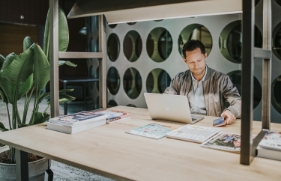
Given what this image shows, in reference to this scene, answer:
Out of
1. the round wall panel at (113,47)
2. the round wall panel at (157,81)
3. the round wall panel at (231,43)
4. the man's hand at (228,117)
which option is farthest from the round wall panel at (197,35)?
the man's hand at (228,117)

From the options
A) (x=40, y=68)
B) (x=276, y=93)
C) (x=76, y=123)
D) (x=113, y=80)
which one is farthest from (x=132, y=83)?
(x=76, y=123)

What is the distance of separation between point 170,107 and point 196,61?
0.82m

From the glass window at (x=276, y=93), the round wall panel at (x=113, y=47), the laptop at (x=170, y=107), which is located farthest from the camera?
the round wall panel at (x=113, y=47)

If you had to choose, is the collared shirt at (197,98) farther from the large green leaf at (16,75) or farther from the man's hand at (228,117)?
the large green leaf at (16,75)

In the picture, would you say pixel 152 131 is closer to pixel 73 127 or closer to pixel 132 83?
pixel 73 127

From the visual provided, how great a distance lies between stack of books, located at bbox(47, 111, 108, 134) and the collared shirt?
955 millimetres

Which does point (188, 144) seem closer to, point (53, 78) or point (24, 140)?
point (24, 140)

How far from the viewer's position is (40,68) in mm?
1918

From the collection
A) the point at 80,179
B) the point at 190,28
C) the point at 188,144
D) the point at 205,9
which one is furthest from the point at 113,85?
the point at 188,144

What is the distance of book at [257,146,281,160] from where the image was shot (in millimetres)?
1095

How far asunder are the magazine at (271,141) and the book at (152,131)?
1.55ft

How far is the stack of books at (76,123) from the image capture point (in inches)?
60.7

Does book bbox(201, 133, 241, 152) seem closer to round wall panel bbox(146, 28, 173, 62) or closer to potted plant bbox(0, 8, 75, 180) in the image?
potted plant bbox(0, 8, 75, 180)

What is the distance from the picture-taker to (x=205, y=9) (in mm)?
1721
